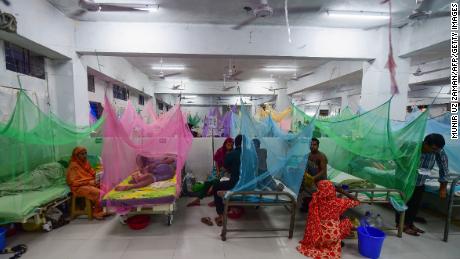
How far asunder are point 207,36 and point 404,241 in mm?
4030

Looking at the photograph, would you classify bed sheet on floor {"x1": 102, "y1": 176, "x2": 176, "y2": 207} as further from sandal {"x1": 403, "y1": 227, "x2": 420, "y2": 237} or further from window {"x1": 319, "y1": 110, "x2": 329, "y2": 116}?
window {"x1": 319, "y1": 110, "x2": 329, "y2": 116}

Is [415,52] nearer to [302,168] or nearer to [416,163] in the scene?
[416,163]

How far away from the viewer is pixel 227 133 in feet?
21.8

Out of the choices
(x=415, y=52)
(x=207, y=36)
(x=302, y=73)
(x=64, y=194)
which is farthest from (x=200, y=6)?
(x=302, y=73)

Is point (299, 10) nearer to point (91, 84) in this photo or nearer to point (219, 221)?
point (219, 221)

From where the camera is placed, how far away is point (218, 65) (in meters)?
6.81

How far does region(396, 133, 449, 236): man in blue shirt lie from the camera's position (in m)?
2.51

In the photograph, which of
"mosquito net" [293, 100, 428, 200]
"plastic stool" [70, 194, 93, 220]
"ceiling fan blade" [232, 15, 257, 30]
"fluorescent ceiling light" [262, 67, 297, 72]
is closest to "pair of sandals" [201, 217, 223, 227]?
"plastic stool" [70, 194, 93, 220]

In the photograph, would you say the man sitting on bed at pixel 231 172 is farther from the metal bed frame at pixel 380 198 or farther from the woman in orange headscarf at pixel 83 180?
the woman in orange headscarf at pixel 83 180

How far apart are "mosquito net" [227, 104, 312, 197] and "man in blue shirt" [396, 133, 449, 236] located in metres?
1.37

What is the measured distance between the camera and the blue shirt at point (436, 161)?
2.54 meters

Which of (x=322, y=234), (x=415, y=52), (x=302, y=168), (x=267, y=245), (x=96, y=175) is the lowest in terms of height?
(x=267, y=245)

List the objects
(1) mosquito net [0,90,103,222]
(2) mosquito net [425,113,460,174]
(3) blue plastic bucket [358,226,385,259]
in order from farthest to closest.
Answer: (2) mosquito net [425,113,460,174]
(1) mosquito net [0,90,103,222]
(3) blue plastic bucket [358,226,385,259]

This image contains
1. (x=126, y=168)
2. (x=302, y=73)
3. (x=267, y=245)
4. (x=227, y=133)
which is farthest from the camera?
(x=302, y=73)
